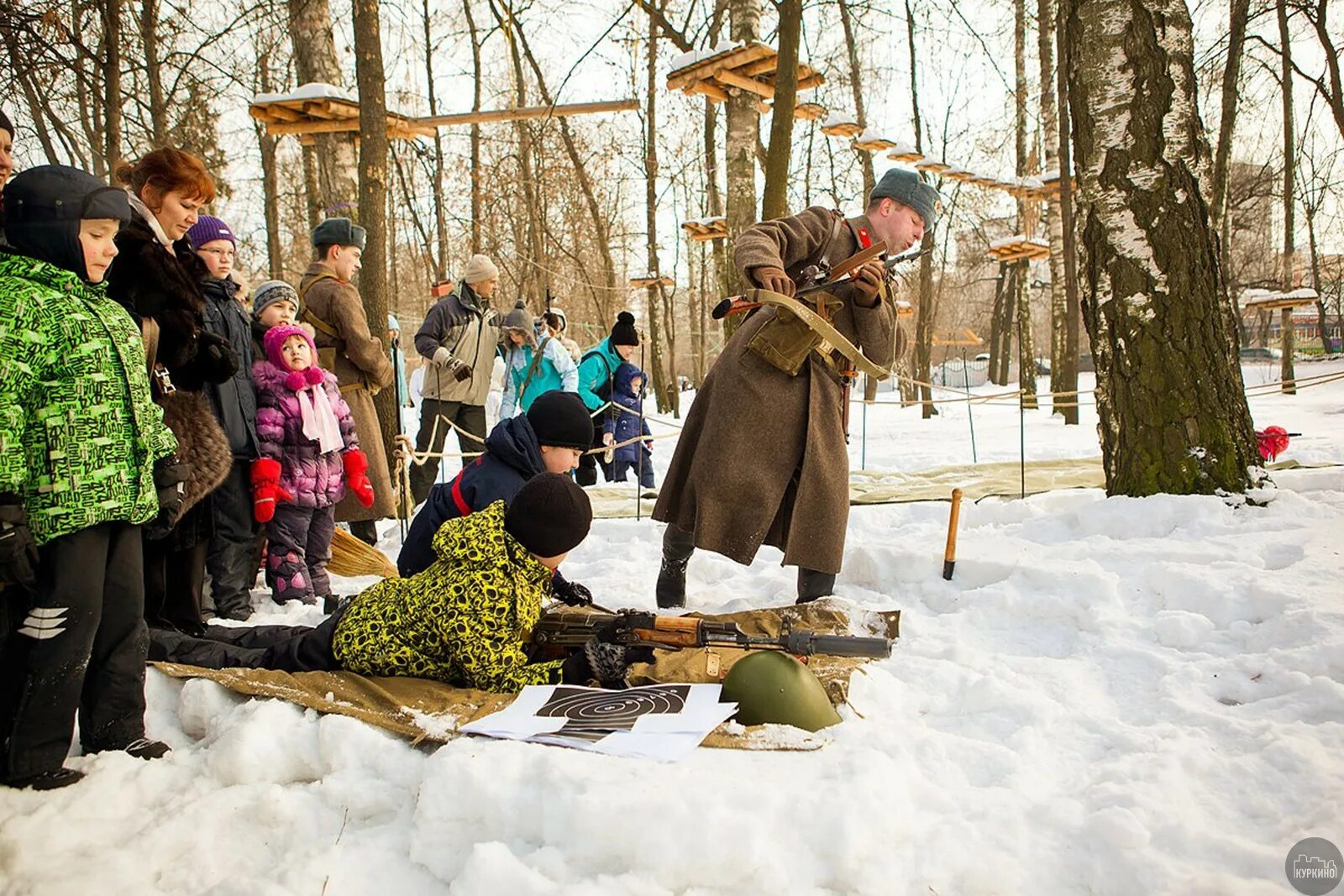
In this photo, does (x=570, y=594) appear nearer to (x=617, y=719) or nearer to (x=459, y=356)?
(x=617, y=719)

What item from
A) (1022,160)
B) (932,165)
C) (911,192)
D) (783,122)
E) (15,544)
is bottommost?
(15,544)

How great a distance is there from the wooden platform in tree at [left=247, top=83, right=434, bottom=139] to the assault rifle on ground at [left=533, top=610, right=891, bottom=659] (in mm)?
5474

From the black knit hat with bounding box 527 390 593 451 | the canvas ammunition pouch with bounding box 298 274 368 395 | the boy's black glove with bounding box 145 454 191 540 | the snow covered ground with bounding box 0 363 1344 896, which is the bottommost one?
the snow covered ground with bounding box 0 363 1344 896

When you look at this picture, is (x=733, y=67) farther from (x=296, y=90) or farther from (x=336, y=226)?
(x=336, y=226)

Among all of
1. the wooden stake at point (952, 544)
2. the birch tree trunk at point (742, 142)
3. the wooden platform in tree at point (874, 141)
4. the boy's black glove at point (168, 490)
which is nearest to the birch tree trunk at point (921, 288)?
the wooden platform in tree at point (874, 141)

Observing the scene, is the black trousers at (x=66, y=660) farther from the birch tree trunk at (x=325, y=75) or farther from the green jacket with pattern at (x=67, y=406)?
the birch tree trunk at (x=325, y=75)

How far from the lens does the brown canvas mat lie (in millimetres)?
2076

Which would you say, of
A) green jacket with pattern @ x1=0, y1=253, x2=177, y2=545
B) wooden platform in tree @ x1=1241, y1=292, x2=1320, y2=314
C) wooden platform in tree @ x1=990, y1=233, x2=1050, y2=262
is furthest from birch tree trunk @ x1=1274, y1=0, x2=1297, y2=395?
green jacket with pattern @ x1=0, y1=253, x2=177, y2=545

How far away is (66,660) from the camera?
2006mm

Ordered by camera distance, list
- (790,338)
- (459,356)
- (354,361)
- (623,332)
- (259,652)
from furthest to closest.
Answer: (623,332), (459,356), (354,361), (790,338), (259,652)

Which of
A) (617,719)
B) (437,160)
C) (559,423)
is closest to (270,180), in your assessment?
(437,160)

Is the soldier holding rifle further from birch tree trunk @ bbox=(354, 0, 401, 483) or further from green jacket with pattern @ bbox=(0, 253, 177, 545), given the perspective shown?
birch tree trunk @ bbox=(354, 0, 401, 483)

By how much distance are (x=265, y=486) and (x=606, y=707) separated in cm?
213

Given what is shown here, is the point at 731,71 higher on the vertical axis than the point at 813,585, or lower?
higher
